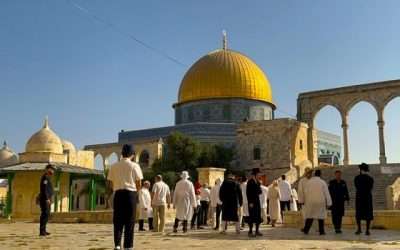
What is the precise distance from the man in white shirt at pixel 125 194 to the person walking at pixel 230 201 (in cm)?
397

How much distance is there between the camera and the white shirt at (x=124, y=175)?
22.0 ft

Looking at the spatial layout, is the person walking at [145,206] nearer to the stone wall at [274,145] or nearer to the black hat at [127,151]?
the black hat at [127,151]

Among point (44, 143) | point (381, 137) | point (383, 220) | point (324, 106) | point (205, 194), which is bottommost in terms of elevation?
point (383, 220)

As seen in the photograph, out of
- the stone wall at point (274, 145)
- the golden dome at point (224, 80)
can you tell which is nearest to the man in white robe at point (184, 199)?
the stone wall at point (274, 145)

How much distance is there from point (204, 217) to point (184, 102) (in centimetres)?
3143

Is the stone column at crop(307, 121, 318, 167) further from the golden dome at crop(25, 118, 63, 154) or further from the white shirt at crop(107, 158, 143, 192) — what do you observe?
the white shirt at crop(107, 158, 143, 192)

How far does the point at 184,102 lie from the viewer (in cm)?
4522

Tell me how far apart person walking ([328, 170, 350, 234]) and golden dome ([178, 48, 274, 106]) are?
3230 centimetres

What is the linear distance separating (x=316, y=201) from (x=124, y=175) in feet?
16.4

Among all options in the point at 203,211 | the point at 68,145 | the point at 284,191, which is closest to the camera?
the point at 203,211

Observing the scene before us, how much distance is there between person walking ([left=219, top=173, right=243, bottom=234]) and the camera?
1045 centimetres

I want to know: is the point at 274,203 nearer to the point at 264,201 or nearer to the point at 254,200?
the point at 264,201

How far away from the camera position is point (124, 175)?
265 inches

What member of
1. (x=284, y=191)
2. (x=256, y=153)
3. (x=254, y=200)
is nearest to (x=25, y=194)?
(x=284, y=191)
